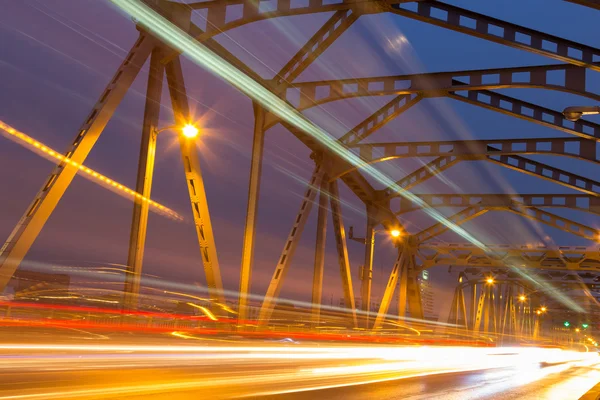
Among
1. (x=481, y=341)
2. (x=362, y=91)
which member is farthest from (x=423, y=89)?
(x=481, y=341)

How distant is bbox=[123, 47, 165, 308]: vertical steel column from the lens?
47.9 feet

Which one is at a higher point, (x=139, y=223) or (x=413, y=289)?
(x=413, y=289)

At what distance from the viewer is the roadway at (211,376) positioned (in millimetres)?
9211

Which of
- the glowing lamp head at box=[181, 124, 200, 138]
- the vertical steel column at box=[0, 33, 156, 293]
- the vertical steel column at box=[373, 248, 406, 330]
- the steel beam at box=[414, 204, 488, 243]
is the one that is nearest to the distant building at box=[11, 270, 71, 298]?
the vertical steel column at box=[0, 33, 156, 293]

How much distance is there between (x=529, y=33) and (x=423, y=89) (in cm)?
500

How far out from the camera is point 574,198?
31328 mm

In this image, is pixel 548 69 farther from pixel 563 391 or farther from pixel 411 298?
pixel 411 298

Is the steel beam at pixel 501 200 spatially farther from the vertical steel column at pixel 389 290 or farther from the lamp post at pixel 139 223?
the lamp post at pixel 139 223

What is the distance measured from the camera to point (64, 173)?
12.9 metres

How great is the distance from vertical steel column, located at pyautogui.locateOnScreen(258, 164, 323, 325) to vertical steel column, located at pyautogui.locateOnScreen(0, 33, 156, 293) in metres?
8.73

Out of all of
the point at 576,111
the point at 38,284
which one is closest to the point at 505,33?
the point at 576,111

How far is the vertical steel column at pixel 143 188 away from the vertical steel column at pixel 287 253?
626cm

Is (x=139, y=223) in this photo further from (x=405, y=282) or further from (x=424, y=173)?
(x=405, y=282)

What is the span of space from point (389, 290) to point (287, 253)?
16.2m
